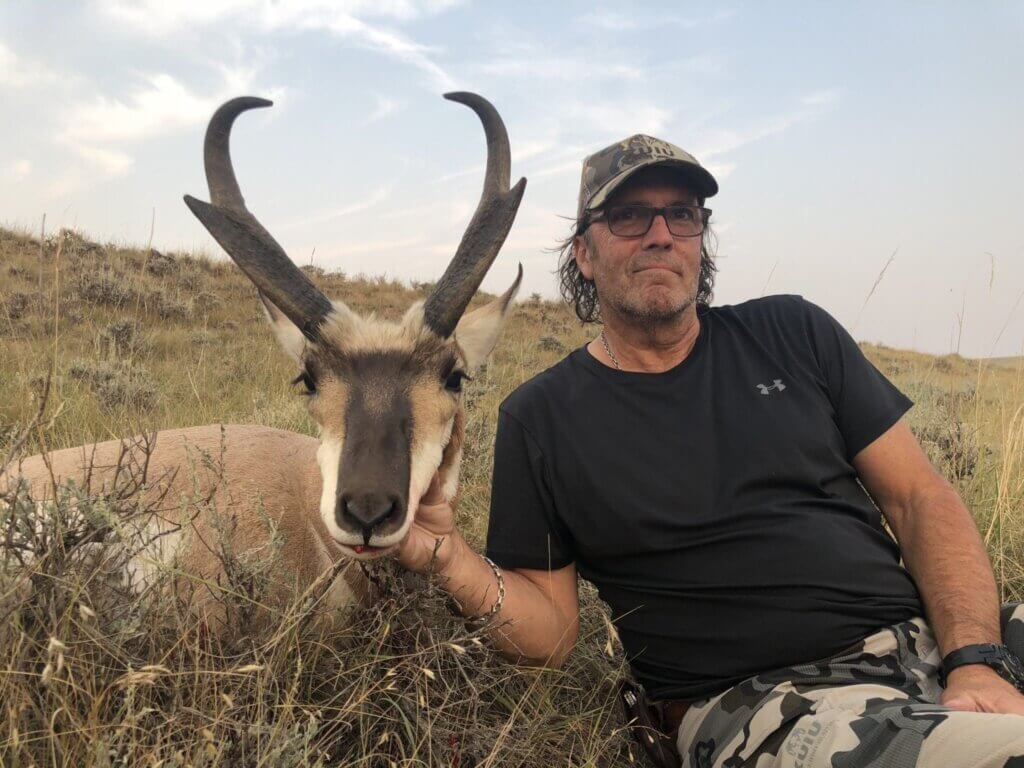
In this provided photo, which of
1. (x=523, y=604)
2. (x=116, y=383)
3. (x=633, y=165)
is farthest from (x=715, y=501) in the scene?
(x=116, y=383)

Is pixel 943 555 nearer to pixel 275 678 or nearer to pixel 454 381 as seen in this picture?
pixel 454 381

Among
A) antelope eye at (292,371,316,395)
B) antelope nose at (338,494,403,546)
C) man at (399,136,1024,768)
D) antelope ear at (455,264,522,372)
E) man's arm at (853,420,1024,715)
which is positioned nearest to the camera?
antelope nose at (338,494,403,546)

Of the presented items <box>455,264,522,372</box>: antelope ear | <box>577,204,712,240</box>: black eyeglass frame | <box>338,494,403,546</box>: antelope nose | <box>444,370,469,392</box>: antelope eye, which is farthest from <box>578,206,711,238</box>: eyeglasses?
<box>338,494,403,546</box>: antelope nose

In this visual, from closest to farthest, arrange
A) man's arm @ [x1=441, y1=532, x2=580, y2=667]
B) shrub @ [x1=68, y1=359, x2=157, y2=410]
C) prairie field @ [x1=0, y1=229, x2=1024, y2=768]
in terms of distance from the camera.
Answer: prairie field @ [x1=0, y1=229, x2=1024, y2=768] < man's arm @ [x1=441, y1=532, x2=580, y2=667] < shrub @ [x1=68, y1=359, x2=157, y2=410]

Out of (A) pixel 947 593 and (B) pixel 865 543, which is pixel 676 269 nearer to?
(B) pixel 865 543

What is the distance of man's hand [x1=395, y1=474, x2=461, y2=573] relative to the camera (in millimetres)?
2645

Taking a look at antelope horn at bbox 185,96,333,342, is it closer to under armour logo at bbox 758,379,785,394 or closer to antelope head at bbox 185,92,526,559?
antelope head at bbox 185,92,526,559

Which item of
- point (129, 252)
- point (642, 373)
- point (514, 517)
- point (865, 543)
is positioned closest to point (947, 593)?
point (865, 543)

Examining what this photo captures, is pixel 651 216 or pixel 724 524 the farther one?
pixel 651 216

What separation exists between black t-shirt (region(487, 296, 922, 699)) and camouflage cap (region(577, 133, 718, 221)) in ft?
2.73

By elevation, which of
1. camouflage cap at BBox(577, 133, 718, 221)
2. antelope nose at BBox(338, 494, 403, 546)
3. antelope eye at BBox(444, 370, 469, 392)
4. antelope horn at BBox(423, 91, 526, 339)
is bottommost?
antelope nose at BBox(338, 494, 403, 546)

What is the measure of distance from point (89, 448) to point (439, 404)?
3285 mm

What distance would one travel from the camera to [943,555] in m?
3.01

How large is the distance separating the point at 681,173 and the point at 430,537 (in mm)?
2212
